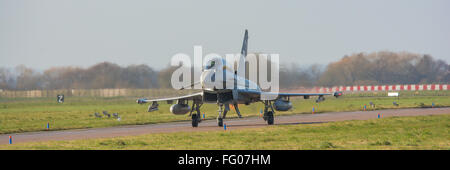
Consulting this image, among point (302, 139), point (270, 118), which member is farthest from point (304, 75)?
point (302, 139)

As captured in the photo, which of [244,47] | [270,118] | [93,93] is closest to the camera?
[270,118]

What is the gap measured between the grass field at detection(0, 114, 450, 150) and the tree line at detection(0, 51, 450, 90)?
108 ft

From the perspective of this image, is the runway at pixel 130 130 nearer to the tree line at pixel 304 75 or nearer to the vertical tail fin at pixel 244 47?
the vertical tail fin at pixel 244 47

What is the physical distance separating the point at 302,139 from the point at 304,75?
46641 mm

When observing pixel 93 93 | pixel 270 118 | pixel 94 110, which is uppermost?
pixel 93 93

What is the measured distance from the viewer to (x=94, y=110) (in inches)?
2148

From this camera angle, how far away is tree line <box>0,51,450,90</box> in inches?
2522

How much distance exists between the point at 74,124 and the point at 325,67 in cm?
5422

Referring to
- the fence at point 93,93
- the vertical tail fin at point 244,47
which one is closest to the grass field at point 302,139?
the vertical tail fin at point 244,47

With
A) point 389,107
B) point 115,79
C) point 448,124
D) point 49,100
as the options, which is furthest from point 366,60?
point 448,124

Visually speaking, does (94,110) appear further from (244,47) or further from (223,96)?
(223,96)

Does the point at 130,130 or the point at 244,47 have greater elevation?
the point at 244,47
